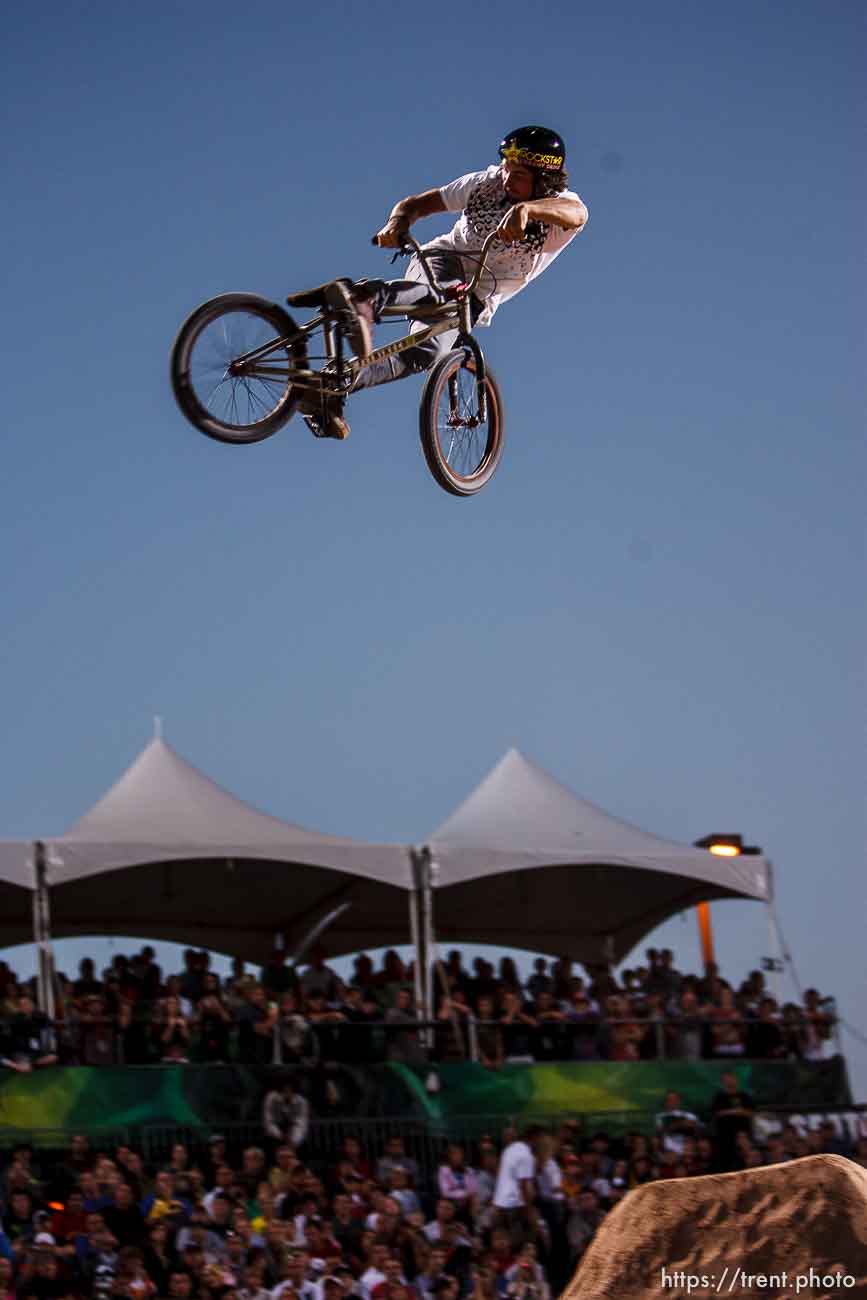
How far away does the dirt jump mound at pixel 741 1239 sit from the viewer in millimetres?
7113

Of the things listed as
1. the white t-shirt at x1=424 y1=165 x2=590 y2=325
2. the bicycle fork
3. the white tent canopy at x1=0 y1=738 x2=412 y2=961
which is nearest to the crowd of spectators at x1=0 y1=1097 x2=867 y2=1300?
the white tent canopy at x1=0 y1=738 x2=412 y2=961

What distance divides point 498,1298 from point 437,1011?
496cm

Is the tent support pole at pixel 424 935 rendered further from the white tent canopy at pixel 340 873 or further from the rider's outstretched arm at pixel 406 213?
the rider's outstretched arm at pixel 406 213

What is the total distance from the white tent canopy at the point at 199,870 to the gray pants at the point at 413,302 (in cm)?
815

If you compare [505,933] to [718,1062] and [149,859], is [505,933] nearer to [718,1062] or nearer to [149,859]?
[718,1062]

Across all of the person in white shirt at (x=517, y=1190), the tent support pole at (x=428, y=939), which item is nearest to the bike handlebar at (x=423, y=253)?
the person in white shirt at (x=517, y=1190)

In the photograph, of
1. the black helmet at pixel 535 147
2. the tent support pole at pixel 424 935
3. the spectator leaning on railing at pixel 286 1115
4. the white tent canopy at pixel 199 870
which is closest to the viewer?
the black helmet at pixel 535 147

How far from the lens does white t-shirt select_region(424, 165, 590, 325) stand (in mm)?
10836

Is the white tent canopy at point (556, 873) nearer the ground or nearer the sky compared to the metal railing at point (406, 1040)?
nearer the sky

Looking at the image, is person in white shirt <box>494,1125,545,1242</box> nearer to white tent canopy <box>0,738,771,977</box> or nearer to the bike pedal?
white tent canopy <box>0,738,771,977</box>

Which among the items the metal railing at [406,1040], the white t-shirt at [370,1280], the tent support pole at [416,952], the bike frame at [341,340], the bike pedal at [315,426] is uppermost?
the bike frame at [341,340]

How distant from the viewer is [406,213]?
10867 mm

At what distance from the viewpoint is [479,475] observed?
1153 centimetres

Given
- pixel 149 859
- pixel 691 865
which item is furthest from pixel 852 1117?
pixel 149 859
